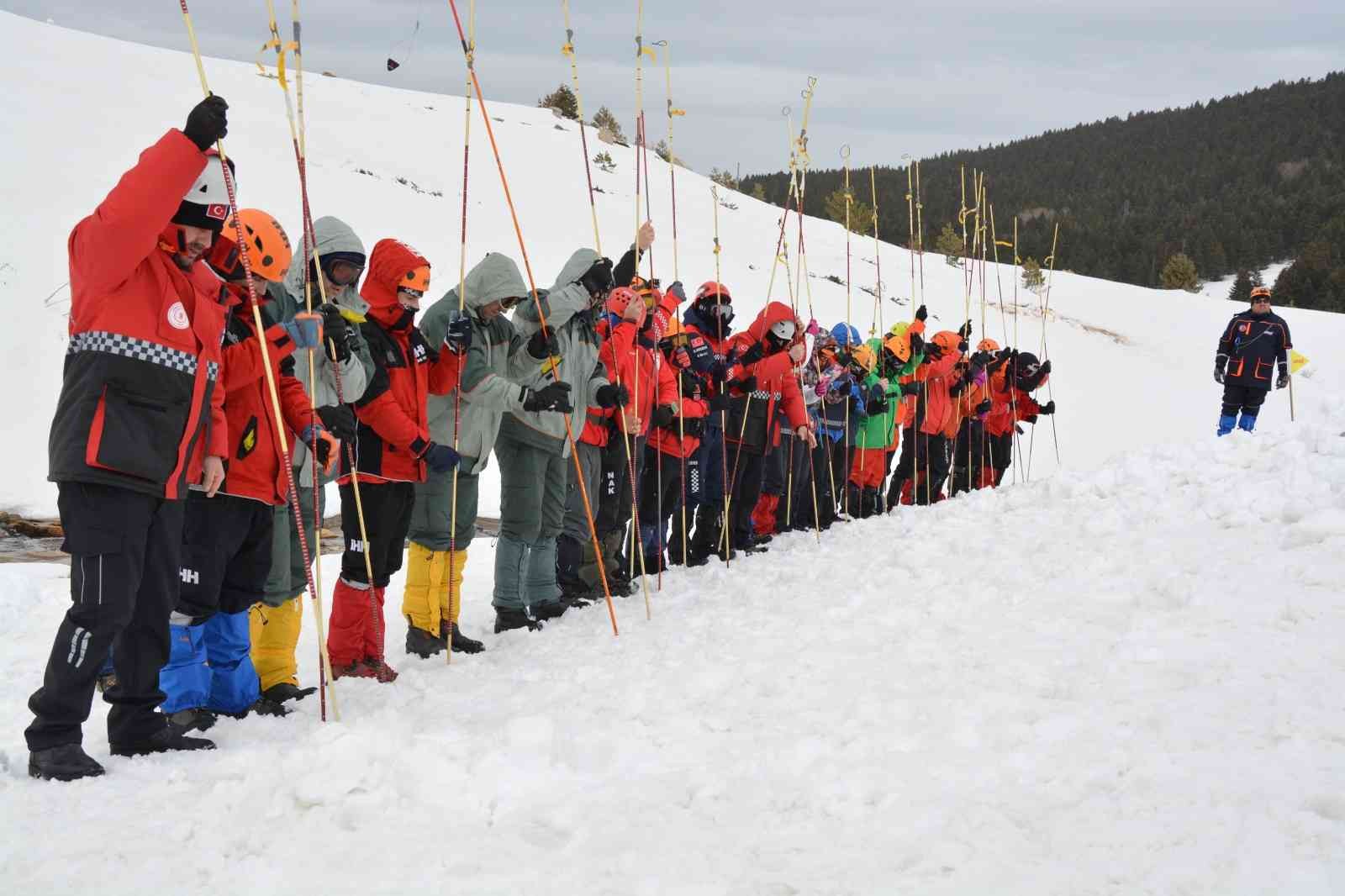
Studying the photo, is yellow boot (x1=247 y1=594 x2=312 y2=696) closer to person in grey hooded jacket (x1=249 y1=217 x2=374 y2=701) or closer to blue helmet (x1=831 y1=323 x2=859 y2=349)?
person in grey hooded jacket (x1=249 y1=217 x2=374 y2=701)

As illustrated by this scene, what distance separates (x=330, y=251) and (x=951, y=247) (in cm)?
4550

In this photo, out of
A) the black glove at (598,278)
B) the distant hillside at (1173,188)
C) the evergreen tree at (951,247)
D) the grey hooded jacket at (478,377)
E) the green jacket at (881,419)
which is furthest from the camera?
the distant hillside at (1173,188)

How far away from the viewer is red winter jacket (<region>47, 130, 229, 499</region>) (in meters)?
3.13

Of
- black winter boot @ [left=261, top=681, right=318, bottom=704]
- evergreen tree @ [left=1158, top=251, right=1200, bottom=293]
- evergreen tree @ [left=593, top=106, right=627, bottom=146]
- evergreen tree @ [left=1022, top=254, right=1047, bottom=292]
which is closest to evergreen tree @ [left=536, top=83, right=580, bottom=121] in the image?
evergreen tree @ [left=593, top=106, right=627, bottom=146]

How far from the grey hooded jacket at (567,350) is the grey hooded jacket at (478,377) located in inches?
11.2

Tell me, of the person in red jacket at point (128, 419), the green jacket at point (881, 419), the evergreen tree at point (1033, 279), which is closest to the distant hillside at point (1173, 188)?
the evergreen tree at point (1033, 279)

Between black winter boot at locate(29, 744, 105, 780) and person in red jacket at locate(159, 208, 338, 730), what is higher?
person in red jacket at locate(159, 208, 338, 730)

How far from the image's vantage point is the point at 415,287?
5.11 m

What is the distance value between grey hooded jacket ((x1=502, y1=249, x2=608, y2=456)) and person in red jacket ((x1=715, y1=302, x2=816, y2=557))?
6.94 feet

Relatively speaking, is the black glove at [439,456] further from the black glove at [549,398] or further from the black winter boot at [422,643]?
the black winter boot at [422,643]

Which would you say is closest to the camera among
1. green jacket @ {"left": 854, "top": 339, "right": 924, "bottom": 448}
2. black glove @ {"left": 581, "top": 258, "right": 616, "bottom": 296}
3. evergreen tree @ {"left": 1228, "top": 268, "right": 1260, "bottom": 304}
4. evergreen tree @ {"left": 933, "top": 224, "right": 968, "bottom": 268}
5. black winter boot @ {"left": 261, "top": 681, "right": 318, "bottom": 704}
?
black winter boot @ {"left": 261, "top": 681, "right": 318, "bottom": 704}

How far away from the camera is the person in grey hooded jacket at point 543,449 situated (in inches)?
243

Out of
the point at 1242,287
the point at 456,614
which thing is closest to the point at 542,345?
the point at 456,614

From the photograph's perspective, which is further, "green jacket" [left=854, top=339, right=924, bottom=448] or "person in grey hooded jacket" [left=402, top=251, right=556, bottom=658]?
"green jacket" [left=854, top=339, right=924, bottom=448]
